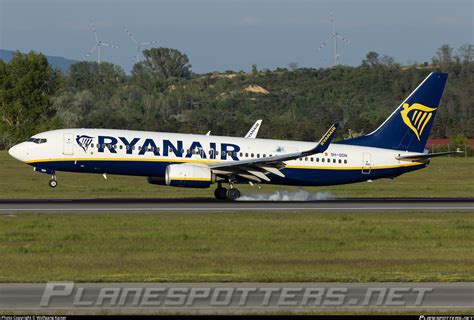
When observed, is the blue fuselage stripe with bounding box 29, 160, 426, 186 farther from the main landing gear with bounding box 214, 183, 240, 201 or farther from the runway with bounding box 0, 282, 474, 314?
the runway with bounding box 0, 282, 474, 314

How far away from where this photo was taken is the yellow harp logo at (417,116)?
48.5m

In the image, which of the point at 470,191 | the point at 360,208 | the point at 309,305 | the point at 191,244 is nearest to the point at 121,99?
the point at 470,191

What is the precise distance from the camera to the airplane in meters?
44.6

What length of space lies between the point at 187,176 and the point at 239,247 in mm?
15067

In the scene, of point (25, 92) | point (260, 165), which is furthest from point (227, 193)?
point (25, 92)

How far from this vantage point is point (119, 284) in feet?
69.7

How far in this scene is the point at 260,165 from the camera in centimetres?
4497

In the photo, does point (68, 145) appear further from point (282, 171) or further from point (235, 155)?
point (282, 171)

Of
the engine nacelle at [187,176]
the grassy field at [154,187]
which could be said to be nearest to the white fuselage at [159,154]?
the engine nacelle at [187,176]

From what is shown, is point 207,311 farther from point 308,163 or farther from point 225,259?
point 308,163

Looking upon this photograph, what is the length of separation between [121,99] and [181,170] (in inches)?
4997

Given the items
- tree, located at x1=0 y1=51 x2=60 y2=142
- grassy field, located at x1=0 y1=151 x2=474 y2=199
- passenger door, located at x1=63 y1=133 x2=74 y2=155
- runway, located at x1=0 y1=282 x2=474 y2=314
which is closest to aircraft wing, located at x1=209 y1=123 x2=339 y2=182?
grassy field, located at x1=0 y1=151 x2=474 y2=199

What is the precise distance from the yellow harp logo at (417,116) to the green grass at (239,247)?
10214 mm

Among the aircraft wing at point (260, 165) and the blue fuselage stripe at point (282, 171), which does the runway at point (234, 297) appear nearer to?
the aircraft wing at point (260, 165)
